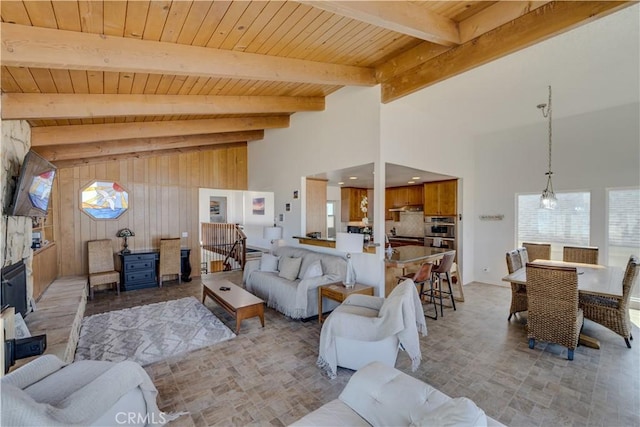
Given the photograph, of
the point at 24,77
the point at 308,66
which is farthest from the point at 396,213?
the point at 24,77

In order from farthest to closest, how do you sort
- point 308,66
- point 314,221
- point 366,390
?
point 314,221 < point 308,66 < point 366,390

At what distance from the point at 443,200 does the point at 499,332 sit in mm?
3151

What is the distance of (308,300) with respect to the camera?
400 cm

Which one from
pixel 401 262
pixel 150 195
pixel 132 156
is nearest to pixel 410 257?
pixel 401 262

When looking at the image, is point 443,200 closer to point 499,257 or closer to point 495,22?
point 499,257

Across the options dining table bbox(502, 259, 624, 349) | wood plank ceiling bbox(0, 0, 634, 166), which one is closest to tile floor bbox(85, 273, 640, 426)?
dining table bbox(502, 259, 624, 349)

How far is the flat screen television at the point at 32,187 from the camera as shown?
277 cm

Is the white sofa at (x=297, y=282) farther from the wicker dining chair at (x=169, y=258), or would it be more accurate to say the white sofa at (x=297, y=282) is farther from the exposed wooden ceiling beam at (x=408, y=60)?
the exposed wooden ceiling beam at (x=408, y=60)

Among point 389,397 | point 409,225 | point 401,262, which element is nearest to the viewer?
point 389,397

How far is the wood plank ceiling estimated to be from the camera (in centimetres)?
200

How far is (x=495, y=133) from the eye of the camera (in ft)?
19.5

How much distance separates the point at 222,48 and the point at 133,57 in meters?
0.79

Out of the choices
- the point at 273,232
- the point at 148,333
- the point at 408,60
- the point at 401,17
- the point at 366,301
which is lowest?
the point at 148,333

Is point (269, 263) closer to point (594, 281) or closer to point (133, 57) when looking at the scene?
point (133, 57)
